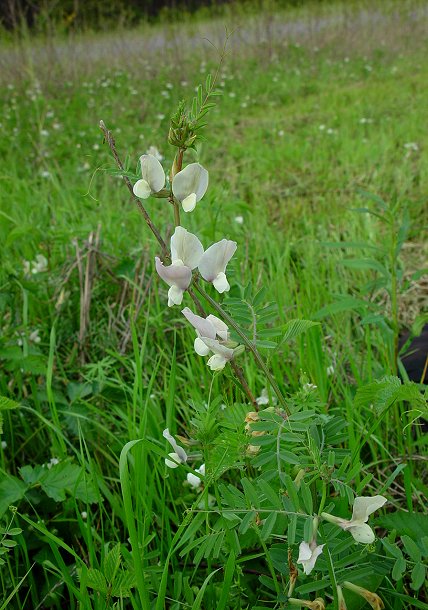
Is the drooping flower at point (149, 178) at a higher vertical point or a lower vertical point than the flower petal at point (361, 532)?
higher

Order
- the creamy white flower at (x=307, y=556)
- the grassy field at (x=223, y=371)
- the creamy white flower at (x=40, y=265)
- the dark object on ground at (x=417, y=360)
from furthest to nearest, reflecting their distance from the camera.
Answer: the creamy white flower at (x=40, y=265)
the dark object on ground at (x=417, y=360)
the grassy field at (x=223, y=371)
the creamy white flower at (x=307, y=556)

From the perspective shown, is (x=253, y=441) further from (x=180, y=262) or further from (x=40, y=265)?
(x=40, y=265)

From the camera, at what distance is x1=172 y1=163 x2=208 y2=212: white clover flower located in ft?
2.76

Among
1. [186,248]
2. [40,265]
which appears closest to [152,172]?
[186,248]

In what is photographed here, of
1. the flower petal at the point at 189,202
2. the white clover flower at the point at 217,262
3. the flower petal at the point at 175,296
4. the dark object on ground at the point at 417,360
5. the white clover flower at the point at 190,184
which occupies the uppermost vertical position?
the white clover flower at the point at 190,184

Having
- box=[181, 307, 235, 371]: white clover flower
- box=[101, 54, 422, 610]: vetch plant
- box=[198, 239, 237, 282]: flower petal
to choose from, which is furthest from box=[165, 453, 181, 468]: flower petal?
box=[198, 239, 237, 282]: flower petal

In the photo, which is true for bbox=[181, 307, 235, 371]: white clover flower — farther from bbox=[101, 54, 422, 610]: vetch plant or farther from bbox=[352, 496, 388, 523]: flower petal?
bbox=[352, 496, 388, 523]: flower petal

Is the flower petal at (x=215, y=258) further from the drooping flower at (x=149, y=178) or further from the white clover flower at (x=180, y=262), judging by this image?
the drooping flower at (x=149, y=178)

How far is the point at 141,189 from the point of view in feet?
2.79

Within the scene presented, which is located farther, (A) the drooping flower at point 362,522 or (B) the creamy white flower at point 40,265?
(B) the creamy white flower at point 40,265

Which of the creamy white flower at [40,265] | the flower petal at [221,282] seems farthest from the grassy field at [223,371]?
the flower petal at [221,282]

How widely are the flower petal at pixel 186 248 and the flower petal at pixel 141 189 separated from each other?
8 cm

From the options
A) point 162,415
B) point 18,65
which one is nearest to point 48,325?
point 162,415

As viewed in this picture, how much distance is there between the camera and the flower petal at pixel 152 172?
0.84 meters
